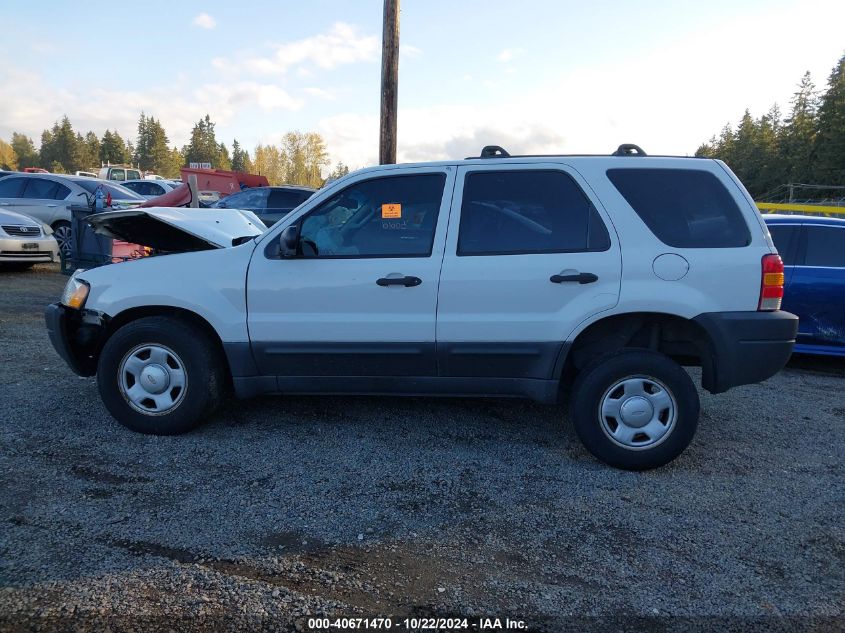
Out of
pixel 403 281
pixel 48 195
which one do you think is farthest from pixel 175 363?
pixel 48 195

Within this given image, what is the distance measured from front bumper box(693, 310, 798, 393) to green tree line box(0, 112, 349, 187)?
106 metres

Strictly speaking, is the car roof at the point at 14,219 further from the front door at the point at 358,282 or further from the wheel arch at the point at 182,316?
the front door at the point at 358,282

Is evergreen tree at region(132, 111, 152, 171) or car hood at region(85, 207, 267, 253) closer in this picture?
car hood at region(85, 207, 267, 253)

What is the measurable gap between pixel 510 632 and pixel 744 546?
4.48ft

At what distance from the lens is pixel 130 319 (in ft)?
14.0

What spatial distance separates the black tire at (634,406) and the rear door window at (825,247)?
3.69 metres

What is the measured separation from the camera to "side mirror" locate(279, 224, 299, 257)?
3.82 meters

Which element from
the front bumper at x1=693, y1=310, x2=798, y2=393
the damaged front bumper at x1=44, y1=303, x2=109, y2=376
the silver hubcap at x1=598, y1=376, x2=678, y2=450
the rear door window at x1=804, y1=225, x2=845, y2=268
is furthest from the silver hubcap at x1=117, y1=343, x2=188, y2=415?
the rear door window at x1=804, y1=225, x2=845, y2=268

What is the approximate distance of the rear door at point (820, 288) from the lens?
6.09 meters

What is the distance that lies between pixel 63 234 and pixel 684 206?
12.1 metres

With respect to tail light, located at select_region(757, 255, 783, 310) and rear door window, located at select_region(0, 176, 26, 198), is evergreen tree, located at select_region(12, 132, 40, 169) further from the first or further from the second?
tail light, located at select_region(757, 255, 783, 310)

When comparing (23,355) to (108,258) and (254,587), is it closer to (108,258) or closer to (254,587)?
(108,258)

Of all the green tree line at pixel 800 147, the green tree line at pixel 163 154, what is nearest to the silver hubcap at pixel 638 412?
the green tree line at pixel 800 147

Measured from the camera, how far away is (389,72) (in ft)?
29.9
